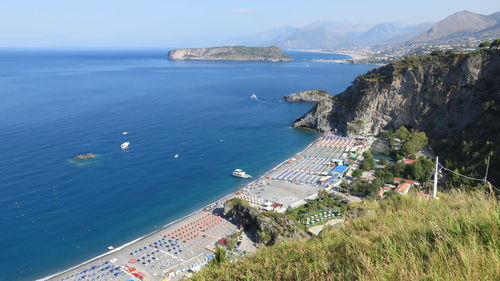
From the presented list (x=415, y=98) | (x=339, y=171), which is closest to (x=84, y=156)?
(x=339, y=171)

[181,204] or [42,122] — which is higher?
[42,122]

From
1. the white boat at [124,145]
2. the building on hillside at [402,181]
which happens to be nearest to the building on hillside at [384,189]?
the building on hillside at [402,181]

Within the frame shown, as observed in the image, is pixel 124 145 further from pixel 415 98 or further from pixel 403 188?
pixel 415 98

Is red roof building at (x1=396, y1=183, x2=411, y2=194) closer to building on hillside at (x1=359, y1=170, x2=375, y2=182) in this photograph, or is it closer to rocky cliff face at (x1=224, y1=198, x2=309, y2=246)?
building on hillside at (x1=359, y1=170, x2=375, y2=182)

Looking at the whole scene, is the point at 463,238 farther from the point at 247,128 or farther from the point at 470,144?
the point at 247,128

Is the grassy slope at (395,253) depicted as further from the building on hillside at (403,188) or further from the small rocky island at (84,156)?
the small rocky island at (84,156)

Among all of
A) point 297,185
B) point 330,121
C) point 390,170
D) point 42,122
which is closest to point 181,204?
point 297,185
